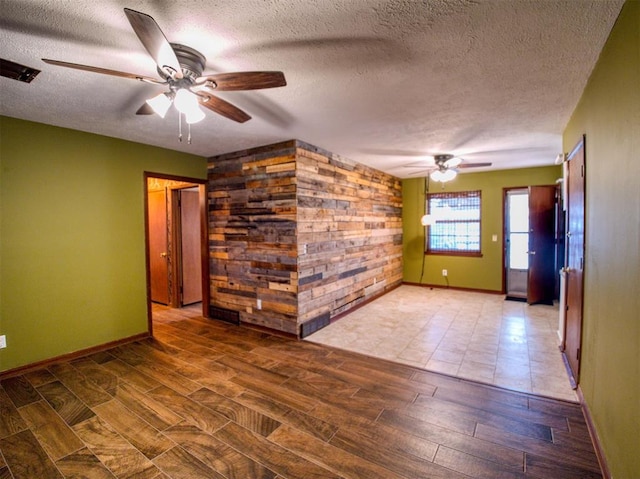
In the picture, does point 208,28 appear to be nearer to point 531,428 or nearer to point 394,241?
point 531,428

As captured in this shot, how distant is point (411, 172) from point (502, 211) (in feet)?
6.29

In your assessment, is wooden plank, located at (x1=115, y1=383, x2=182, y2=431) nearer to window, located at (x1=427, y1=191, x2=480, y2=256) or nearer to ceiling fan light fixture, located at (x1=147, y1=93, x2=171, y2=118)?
ceiling fan light fixture, located at (x1=147, y1=93, x2=171, y2=118)

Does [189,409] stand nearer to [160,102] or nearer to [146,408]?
[146,408]

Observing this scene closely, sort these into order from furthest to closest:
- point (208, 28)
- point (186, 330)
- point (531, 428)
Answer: point (186, 330) < point (531, 428) < point (208, 28)

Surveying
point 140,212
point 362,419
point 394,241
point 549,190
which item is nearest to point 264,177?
point 140,212

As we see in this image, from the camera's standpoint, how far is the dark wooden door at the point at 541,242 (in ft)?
17.1

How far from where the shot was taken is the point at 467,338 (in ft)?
12.5

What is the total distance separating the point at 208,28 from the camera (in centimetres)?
166

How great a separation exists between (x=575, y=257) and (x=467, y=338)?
155 centimetres

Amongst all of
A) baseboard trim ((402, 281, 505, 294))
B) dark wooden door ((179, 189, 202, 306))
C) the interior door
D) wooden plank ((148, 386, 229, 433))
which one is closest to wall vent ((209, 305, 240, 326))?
dark wooden door ((179, 189, 202, 306))

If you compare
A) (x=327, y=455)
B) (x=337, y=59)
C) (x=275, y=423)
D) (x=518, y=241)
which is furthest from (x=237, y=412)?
(x=518, y=241)

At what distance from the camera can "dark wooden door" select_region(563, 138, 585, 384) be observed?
8.22 ft

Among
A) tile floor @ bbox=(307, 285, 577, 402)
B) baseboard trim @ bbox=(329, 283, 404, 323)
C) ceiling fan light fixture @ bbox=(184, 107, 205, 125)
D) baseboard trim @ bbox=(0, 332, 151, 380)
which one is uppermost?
ceiling fan light fixture @ bbox=(184, 107, 205, 125)

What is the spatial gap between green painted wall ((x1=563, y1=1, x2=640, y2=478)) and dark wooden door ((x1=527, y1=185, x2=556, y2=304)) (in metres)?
3.34
